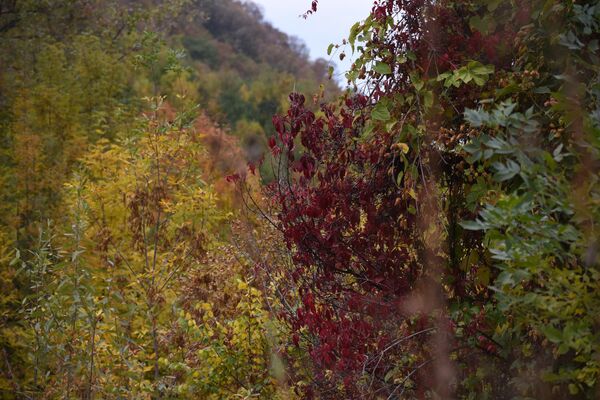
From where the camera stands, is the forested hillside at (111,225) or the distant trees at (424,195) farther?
the forested hillside at (111,225)

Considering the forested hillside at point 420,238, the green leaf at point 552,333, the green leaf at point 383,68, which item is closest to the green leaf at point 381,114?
the forested hillside at point 420,238

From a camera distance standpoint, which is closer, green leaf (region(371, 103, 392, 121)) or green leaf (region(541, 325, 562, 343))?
green leaf (region(541, 325, 562, 343))

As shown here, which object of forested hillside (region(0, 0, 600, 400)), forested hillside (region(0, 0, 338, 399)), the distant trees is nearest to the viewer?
forested hillside (region(0, 0, 600, 400))

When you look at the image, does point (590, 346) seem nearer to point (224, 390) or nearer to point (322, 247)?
point (322, 247)

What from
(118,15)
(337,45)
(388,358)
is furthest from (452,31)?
(118,15)

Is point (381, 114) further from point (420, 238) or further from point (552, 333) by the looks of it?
point (552, 333)

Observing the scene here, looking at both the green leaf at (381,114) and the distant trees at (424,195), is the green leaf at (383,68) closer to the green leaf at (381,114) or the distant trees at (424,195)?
the distant trees at (424,195)

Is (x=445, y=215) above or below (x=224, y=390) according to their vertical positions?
above

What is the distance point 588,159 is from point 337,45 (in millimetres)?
1698

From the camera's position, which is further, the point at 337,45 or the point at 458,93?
the point at 337,45

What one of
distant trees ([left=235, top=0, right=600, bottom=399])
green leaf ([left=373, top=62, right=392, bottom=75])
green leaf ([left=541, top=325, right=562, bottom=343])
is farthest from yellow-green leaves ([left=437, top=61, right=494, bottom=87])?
green leaf ([left=541, top=325, right=562, bottom=343])

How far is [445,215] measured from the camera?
12.6 ft

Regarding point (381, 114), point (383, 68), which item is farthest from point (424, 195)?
point (383, 68)

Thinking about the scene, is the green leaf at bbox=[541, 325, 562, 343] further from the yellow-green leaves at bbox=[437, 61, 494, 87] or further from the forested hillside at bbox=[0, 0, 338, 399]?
the forested hillside at bbox=[0, 0, 338, 399]
